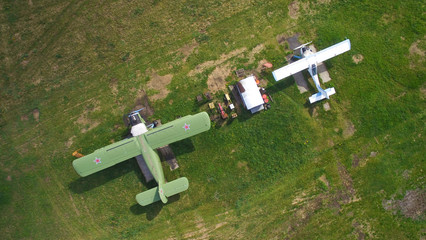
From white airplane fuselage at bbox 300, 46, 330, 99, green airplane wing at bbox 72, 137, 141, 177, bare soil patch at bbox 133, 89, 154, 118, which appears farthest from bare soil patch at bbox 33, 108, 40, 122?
white airplane fuselage at bbox 300, 46, 330, 99

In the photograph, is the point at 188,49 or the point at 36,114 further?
the point at 188,49

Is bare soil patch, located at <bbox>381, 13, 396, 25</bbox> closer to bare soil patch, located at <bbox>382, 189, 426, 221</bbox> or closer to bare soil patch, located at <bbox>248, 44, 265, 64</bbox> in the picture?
bare soil patch, located at <bbox>248, 44, 265, 64</bbox>

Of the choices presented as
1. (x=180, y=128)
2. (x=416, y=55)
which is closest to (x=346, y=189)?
(x=416, y=55)

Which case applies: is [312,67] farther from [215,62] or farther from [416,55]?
[416,55]

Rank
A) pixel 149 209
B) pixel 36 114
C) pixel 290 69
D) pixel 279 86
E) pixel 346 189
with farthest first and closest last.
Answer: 1. pixel 279 86
2. pixel 346 189
3. pixel 36 114
4. pixel 149 209
5. pixel 290 69

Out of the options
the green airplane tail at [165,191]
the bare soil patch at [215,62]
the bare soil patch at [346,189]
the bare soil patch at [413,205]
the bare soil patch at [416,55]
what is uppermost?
the bare soil patch at [215,62]

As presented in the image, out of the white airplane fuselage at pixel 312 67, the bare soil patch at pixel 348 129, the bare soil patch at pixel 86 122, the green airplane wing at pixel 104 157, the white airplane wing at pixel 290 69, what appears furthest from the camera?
the bare soil patch at pixel 348 129

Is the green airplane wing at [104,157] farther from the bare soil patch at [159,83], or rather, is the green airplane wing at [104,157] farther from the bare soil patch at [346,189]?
the bare soil patch at [346,189]

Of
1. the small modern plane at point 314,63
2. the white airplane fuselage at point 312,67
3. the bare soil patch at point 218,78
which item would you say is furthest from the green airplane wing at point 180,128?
the white airplane fuselage at point 312,67
